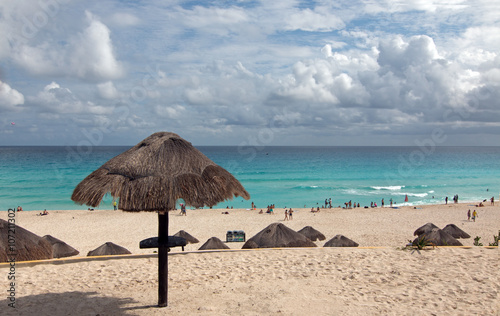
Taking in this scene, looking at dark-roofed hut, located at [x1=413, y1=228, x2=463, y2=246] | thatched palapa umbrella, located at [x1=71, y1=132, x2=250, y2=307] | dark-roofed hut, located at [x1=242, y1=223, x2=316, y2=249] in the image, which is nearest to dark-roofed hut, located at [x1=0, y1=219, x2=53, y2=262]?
thatched palapa umbrella, located at [x1=71, y1=132, x2=250, y2=307]

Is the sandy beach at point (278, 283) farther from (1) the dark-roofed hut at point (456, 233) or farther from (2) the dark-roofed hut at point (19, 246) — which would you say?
(1) the dark-roofed hut at point (456, 233)

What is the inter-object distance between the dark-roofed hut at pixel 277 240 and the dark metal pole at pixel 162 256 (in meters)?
6.77

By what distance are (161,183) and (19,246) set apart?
5.92 metres

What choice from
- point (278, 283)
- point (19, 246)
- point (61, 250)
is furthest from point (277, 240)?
point (61, 250)

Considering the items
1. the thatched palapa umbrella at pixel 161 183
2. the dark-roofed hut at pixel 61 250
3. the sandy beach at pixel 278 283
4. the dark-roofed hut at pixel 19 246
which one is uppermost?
the thatched palapa umbrella at pixel 161 183

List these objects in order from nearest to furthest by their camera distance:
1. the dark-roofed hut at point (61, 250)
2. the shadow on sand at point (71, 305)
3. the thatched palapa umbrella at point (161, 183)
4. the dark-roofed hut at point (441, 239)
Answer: the thatched palapa umbrella at point (161, 183) < the shadow on sand at point (71, 305) < the dark-roofed hut at point (61, 250) < the dark-roofed hut at point (441, 239)

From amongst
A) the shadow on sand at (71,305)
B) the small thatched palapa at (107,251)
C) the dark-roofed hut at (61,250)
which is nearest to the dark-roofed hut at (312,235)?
the small thatched palapa at (107,251)

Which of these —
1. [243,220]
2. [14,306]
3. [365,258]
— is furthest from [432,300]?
[243,220]

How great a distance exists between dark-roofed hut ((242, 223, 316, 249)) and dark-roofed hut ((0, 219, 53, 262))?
21.2ft

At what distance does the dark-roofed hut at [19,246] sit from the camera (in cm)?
879

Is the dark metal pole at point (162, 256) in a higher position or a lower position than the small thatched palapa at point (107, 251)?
higher

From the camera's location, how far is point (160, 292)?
20.2 feet

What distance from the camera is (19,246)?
8.98m

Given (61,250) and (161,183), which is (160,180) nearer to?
(161,183)
